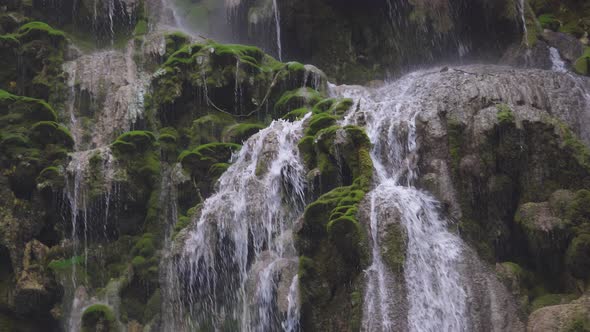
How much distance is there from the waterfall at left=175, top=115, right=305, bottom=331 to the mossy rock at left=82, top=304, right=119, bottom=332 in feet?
5.27

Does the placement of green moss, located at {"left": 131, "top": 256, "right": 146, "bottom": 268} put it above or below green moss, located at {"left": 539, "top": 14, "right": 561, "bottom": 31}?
below

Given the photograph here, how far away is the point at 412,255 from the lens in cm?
1169

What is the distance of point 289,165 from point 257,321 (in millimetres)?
4074

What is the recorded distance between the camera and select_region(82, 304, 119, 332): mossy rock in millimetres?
14398

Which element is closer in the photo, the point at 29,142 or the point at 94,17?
the point at 29,142

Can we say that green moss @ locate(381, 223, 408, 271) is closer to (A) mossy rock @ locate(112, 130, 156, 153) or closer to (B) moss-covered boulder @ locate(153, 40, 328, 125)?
(B) moss-covered boulder @ locate(153, 40, 328, 125)

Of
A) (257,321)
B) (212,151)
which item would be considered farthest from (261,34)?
(257,321)

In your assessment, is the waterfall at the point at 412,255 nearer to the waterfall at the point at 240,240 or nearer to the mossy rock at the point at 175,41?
the waterfall at the point at 240,240

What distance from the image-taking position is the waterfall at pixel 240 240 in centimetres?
1377

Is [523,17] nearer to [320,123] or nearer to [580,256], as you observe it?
[320,123]

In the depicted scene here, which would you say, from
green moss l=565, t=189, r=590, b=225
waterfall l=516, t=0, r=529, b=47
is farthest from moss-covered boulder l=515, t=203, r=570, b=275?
waterfall l=516, t=0, r=529, b=47

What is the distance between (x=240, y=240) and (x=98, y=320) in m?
3.97

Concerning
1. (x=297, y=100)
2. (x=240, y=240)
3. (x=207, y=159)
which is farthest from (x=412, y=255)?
(x=297, y=100)

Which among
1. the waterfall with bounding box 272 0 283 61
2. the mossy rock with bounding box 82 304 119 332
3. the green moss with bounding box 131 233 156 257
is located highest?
the waterfall with bounding box 272 0 283 61
